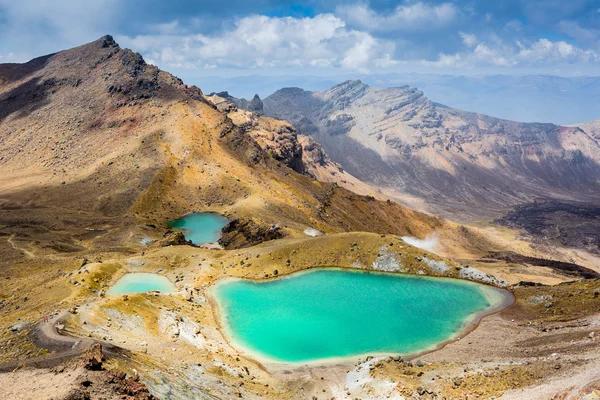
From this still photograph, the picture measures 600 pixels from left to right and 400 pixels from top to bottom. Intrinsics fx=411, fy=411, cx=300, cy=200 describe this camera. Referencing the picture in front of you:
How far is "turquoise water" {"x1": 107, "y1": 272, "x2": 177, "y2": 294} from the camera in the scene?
67438mm

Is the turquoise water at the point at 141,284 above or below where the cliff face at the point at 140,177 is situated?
below

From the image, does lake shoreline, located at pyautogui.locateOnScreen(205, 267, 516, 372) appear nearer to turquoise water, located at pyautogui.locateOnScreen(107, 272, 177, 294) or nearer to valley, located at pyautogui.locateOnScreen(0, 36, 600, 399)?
valley, located at pyautogui.locateOnScreen(0, 36, 600, 399)

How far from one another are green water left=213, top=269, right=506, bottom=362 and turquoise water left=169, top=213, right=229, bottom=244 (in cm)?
4580

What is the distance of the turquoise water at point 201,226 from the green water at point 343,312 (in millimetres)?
45802

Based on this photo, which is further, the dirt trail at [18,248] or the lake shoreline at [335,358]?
the dirt trail at [18,248]

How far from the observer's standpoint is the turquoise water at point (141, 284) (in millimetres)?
67438

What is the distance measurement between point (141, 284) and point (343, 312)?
1373 inches

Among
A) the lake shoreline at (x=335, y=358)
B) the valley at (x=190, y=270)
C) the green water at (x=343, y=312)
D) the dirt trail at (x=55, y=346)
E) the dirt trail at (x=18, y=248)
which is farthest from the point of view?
the dirt trail at (x=18, y=248)

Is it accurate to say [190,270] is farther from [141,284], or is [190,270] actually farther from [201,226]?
[201,226]

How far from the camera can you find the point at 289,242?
9025 cm

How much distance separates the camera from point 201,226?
13162 centimetres

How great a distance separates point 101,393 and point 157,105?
182 metres

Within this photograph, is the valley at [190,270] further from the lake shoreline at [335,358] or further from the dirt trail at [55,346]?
the lake shoreline at [335,358]

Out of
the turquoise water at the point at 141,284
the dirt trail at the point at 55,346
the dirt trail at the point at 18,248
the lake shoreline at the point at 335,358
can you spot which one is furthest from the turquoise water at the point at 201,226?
the dirt trail at the point at 55,346
